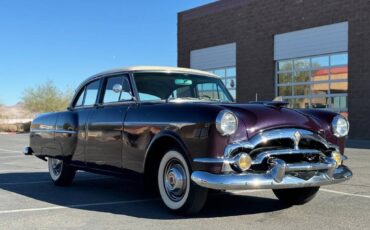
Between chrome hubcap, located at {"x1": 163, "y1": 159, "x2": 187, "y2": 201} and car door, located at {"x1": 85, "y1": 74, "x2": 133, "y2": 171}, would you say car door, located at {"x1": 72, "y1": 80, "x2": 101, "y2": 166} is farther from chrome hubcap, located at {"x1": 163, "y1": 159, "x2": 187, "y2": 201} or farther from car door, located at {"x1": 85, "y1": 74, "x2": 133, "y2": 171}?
chrome hubcap, located at {"x1": 163, "y1": 159, "x2": 187, "y2": 201}

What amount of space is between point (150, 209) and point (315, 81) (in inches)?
770

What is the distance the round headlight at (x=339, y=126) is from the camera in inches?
225

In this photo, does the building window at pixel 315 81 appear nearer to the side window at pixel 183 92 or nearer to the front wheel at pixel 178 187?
the side window at pixel 183 92

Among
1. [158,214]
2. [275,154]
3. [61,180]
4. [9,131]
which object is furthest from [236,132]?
[9,131]

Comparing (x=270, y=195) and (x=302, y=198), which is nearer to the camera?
(x=302, y=198)

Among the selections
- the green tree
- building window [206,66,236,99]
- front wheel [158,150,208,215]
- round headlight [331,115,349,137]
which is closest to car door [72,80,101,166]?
front wheel [158,150,208,215]

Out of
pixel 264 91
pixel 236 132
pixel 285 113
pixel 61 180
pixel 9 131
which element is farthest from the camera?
pixel 9 131

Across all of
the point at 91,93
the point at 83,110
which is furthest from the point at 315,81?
the point at 83,110

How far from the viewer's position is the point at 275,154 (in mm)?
5020

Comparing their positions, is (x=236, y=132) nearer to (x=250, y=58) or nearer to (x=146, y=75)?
(x=146, y=75)

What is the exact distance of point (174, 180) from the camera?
5492 millimetres

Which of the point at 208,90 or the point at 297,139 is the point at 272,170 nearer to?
the point at 297,139

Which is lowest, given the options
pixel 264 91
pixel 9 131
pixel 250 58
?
pixel 9 131

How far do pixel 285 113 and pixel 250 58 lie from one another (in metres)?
22.2
